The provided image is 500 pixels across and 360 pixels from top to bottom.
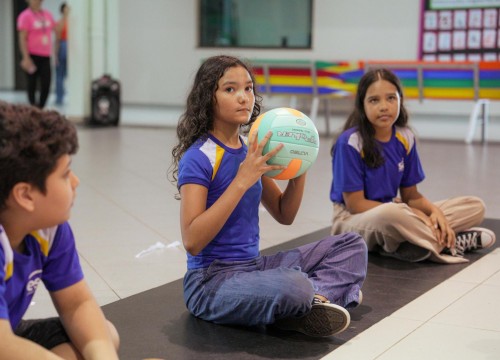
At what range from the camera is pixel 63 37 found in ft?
49.1

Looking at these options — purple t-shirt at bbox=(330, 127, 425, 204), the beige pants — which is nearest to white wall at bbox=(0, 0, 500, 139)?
purple t-shirt at bbox=(330, 127, 425, 204)

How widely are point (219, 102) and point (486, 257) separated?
6.29ft

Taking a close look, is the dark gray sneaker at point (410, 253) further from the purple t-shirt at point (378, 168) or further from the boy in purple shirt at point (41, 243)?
the boy in purple shirt at point (41, 243)

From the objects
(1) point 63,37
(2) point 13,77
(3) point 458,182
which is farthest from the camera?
(2) point 13,77

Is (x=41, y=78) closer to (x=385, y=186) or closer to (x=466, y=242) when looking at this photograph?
(x=385, y=186)

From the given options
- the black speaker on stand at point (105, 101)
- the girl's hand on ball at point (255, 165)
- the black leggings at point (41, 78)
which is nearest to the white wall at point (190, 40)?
the black speaker on stand at point (105, 101)

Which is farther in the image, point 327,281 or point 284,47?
point 284,47

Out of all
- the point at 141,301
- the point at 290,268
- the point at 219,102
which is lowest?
the point at 141,301

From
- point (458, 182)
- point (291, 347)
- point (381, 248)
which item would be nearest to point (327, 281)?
point (291, 347)

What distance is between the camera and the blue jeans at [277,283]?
2.75 m

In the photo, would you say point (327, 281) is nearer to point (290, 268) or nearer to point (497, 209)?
point (290, 268)

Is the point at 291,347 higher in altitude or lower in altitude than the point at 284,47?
lower

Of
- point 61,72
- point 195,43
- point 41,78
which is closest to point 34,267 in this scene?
point 41,78

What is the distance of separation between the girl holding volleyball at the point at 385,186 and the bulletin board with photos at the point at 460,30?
1011 cm
